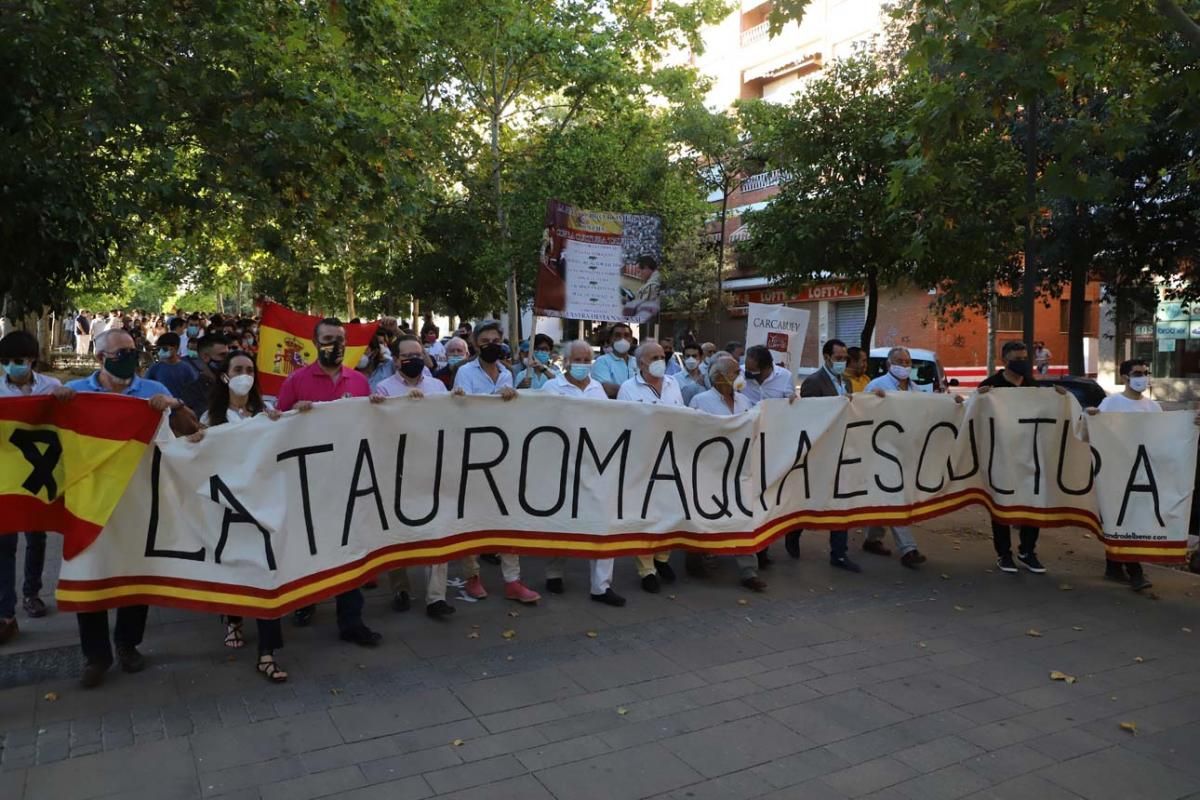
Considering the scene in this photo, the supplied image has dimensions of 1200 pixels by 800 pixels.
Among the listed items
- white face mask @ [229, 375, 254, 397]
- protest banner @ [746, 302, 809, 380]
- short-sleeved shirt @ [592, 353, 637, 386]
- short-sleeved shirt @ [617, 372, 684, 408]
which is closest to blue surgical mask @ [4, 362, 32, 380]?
white face mask @ [229, 375, 254, 397]

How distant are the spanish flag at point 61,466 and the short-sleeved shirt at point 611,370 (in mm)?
5207

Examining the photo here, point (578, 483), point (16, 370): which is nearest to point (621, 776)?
point (578, 483)

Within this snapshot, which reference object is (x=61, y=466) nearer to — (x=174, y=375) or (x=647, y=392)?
(x=174, y=375)

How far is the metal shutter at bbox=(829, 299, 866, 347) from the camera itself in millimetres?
34750

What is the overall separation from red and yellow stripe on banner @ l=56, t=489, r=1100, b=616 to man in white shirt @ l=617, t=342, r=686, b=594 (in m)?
0.42

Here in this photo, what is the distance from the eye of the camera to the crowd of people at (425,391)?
493cm

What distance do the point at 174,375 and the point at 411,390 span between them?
283cm

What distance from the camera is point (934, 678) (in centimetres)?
496

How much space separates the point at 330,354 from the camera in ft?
18.1

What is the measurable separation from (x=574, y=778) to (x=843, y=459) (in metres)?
3.87

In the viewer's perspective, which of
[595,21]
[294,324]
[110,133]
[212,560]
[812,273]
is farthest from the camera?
[595,21]

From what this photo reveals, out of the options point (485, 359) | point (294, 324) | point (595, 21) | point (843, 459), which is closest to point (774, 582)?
point (843, 459)

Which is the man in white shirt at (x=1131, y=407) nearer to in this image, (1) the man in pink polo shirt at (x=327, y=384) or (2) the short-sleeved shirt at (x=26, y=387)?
(1) the man in pink polo shirt at (x=327, y=384)

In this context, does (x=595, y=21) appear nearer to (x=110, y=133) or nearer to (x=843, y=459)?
(x=110, y=133)
